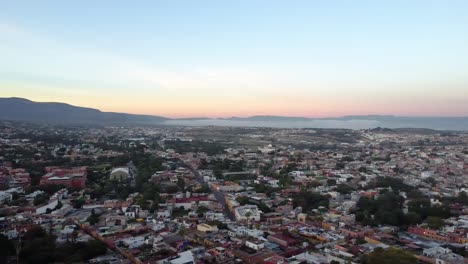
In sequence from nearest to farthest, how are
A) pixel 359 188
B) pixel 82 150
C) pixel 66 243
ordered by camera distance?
1. pixel 66 243
2. pixel 359 188
3. pixel 82 150

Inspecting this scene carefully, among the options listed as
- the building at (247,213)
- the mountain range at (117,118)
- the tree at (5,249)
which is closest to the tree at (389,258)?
the building at (247,213)

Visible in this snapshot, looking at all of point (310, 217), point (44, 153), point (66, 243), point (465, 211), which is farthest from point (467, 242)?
A: point (44, 153)

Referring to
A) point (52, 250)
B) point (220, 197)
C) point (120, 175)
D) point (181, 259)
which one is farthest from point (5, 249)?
point (120, 175)

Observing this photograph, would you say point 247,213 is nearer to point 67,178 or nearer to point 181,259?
point 181,259

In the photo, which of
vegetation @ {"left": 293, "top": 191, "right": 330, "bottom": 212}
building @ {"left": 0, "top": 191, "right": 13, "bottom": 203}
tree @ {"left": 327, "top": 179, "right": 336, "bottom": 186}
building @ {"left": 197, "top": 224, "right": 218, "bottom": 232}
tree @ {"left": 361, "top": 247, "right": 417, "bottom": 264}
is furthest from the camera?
tree @ {"left": 327, "top": 179, "right": 336, "bottom": 186}

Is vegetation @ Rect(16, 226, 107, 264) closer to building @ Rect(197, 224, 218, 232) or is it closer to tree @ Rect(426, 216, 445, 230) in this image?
building @ Rect(197, 224, 218, 232)

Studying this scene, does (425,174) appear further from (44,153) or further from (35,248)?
(44,153)

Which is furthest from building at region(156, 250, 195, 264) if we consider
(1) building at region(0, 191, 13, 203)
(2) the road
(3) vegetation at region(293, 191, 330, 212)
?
(1) building at region(0, 191, 13, 203)
